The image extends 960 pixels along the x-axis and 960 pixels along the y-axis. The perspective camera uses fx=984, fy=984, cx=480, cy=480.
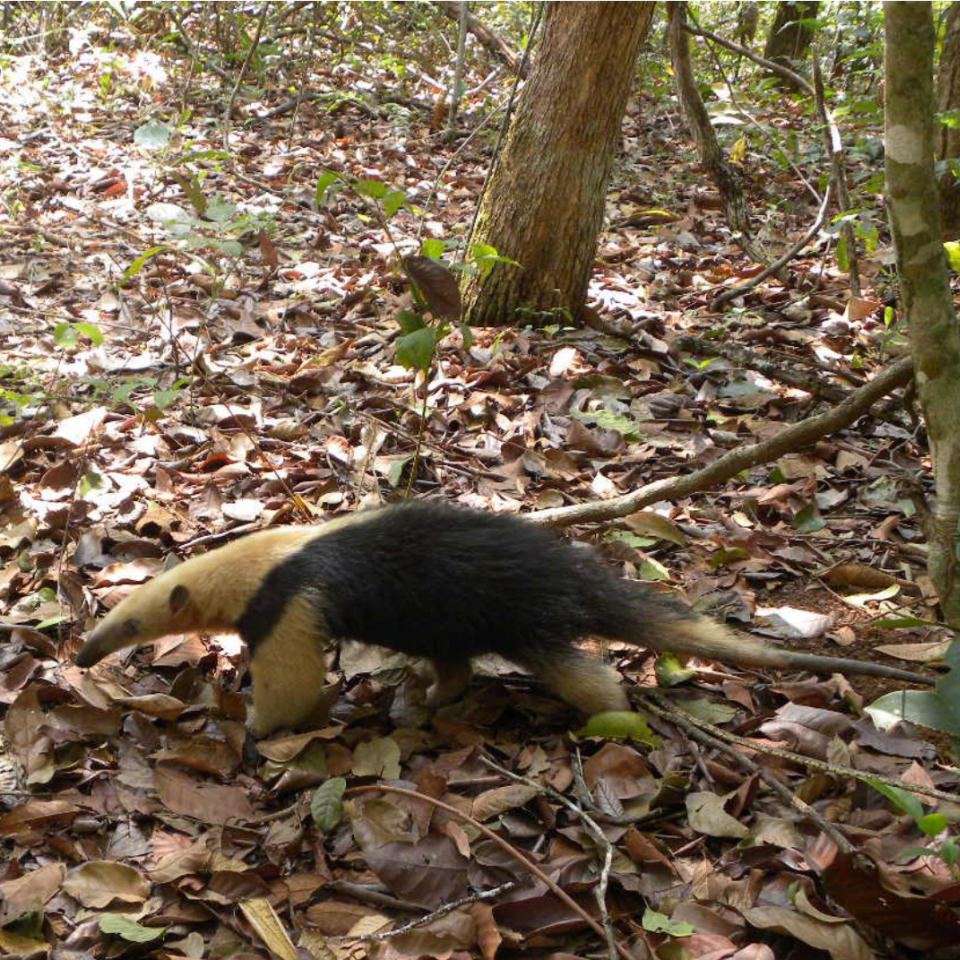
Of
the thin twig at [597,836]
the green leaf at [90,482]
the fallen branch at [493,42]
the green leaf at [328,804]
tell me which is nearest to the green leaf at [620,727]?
the thin twig at [597,836]

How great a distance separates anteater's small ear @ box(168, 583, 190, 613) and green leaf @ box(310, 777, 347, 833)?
109cm

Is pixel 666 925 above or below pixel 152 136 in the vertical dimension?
below

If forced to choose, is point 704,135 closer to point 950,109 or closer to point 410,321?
point 950,109

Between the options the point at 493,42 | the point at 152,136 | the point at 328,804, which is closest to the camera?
the point at 328,804

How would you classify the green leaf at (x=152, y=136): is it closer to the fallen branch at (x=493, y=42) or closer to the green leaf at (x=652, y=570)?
the green leaf at (x=652, y=570)

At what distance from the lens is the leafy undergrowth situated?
3287 mm

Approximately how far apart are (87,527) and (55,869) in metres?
2.21

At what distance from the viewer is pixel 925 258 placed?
11.8 feet

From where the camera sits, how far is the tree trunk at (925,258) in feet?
11.0

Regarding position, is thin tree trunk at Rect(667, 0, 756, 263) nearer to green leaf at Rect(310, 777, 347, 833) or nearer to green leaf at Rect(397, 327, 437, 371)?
green leaf at Rect(397, 327, 437, 371)

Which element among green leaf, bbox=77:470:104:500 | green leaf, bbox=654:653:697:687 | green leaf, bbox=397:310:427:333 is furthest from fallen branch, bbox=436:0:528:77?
green leaf, bbox=654:653:697:687

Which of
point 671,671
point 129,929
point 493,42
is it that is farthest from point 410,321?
point 493,42

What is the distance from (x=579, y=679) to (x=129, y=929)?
6.18 feet

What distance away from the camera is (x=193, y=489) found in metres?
5.66
